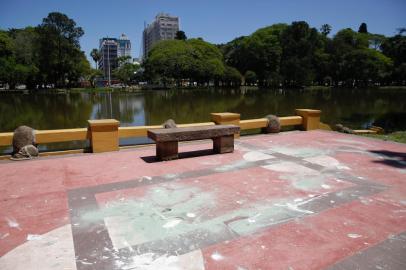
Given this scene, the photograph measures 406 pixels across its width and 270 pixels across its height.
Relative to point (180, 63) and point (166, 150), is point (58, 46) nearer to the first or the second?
point (180, 63)

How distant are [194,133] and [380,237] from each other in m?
5.04

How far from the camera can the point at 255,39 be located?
7950 centimetres

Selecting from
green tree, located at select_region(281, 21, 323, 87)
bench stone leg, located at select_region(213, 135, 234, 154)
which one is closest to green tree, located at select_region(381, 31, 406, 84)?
green tree, located at select_region(281, 21, 323, 87)

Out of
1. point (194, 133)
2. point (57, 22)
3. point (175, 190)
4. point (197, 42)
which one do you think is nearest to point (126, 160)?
point (194, 133)

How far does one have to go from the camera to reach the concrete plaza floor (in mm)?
3865

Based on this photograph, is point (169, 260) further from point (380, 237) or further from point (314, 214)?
point (380, 237)

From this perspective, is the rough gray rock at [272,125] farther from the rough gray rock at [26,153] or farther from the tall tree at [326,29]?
the tall tree at [326,29]

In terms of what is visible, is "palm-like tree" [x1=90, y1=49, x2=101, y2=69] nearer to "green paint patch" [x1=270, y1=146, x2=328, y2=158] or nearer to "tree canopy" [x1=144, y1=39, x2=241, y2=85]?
"tree canopy" [x1=144, y1=39, x2=241, y2=85]

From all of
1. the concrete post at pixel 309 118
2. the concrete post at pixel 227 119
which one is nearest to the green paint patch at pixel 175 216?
the concrete post at pixel 227 119

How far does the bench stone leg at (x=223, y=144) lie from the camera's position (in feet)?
29.5

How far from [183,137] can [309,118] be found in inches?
278

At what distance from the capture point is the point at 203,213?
5.05 m

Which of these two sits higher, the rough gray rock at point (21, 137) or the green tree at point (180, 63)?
the green tree at point (180, 63)

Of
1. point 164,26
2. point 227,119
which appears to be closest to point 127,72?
point 164,26
